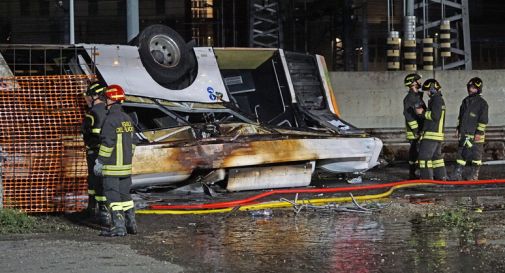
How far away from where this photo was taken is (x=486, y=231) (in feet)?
27.6

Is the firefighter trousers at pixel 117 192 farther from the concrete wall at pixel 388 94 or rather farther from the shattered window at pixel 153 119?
the concrete wall at pixel 388 94

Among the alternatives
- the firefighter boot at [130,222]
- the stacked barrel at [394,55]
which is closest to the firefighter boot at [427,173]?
the firefighter boot at [130,222]

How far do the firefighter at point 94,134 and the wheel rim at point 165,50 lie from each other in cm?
272

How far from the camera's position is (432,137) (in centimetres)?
1234

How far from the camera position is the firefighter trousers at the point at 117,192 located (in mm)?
8016

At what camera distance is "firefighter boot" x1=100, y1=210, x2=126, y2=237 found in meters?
8.03

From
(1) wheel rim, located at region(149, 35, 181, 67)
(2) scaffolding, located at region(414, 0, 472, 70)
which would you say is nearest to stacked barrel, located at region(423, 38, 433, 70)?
(2) scaffolding, located at region(414, 0, 472, 70)

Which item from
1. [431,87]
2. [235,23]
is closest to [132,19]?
[431,87]

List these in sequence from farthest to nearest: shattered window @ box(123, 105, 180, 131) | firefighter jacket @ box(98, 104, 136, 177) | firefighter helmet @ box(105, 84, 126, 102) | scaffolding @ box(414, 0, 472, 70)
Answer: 1. scaffolding @ box(414, 0, 472, 70)
2. shattered window @ box(123, 105, 180, 131)
3. firefighter helmet @ box(105, 84, 126, 102)
4. firefighter jacket @ box(98, 104, 136, 177)

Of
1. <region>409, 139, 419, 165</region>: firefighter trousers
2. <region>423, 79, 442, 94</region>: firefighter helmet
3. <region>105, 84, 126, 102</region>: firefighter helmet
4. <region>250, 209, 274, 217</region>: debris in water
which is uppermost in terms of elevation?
<region>423, 79, 442, 94</region>: firefighter helmet

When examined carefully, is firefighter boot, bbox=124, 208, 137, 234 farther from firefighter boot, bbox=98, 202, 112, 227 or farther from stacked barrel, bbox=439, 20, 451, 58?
stacked barrel, bbox=439, 20, 451, 58

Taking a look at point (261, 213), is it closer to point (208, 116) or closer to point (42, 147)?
point (208, 116)

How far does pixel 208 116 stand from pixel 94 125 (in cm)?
329

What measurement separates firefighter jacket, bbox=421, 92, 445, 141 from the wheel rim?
346cm
